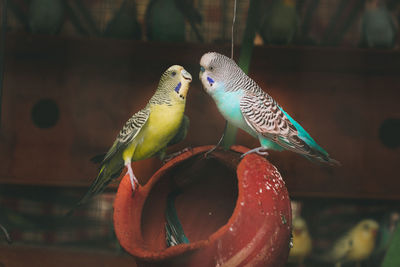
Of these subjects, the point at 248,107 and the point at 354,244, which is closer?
the point at 248,107

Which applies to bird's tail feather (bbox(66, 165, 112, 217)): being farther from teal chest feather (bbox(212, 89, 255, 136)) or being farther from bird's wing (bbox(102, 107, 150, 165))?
teal chest feather (bbox(212, 89, 255, 136))

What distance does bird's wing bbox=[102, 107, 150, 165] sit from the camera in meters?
0.70

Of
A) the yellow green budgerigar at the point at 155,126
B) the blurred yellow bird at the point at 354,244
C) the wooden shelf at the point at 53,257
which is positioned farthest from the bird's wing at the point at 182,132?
the blurred yellow bird at the point at 354,244

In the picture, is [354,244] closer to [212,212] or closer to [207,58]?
[212,212]

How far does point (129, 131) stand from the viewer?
0.71 metres

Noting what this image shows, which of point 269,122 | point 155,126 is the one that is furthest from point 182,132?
point 269,122

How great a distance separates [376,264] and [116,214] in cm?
47

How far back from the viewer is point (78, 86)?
788 millimetres

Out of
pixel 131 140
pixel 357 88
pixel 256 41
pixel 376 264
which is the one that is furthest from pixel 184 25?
pixel 376 264

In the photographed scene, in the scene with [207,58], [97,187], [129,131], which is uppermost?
[207,58]

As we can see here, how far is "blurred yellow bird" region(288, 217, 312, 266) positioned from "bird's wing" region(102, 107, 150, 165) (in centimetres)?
33

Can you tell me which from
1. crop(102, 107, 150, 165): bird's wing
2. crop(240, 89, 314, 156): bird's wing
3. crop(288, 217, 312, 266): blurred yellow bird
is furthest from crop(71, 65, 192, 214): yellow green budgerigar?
crop(288, 217, 312, 266): blurred yellow bird

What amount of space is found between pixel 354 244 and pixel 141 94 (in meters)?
0.47

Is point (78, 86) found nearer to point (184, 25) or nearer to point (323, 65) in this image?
point (184, 25)
